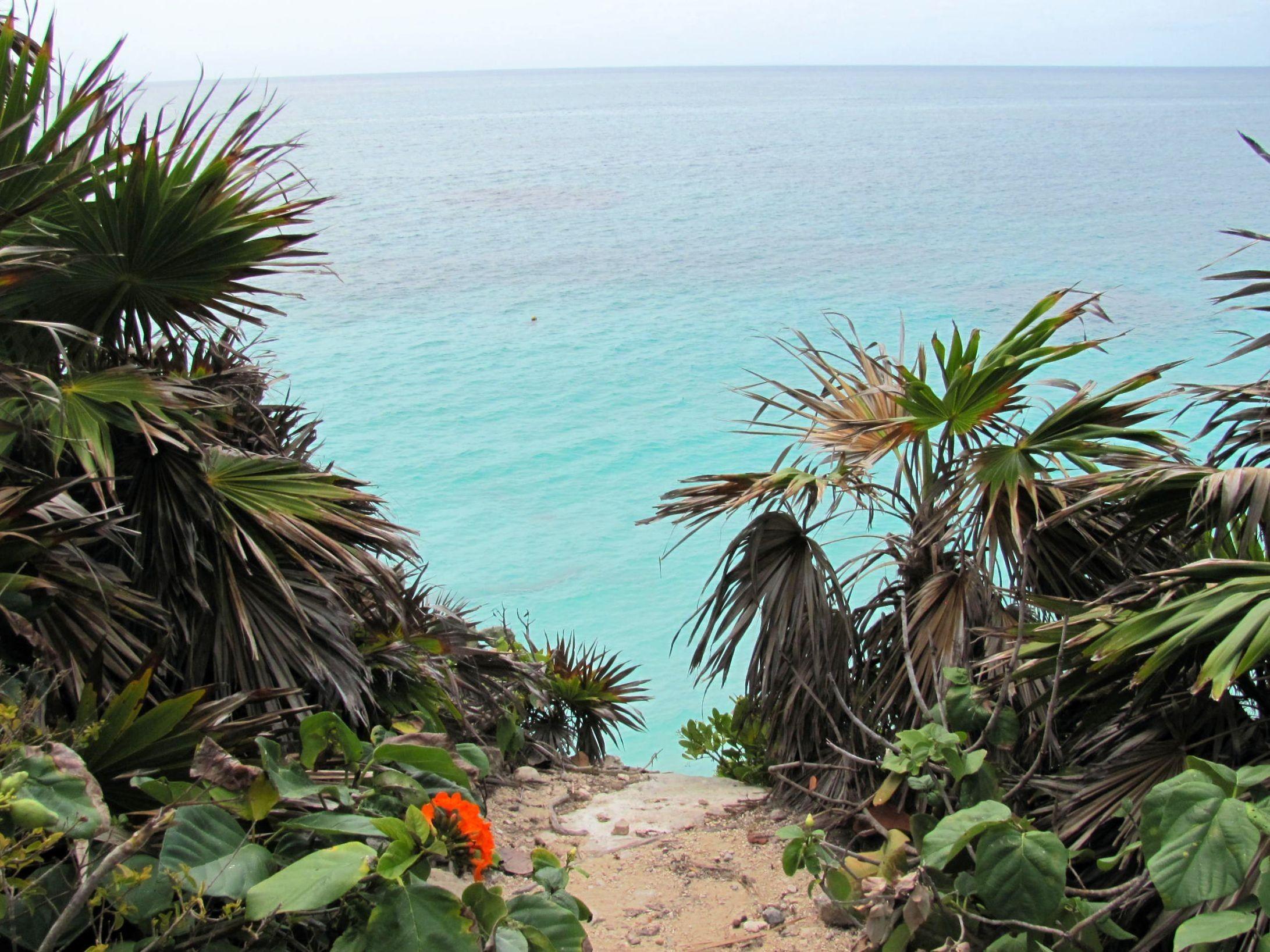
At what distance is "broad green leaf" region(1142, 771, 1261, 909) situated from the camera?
2.12 metres

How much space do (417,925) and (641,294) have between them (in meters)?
20.9

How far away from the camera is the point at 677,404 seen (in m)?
16.2

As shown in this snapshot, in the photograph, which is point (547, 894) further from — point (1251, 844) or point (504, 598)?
point (504, 598)

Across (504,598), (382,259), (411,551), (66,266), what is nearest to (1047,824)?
(411,551)

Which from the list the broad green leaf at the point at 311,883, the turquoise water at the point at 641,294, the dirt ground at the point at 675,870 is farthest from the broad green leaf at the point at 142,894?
the turquoise water at the point at 641,294

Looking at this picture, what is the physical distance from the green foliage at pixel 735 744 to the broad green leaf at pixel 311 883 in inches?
115

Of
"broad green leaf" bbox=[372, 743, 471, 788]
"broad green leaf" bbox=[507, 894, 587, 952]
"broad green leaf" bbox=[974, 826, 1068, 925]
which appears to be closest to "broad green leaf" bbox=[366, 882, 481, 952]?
"broad green leaf" bbox=[507, 894, 587, 952]

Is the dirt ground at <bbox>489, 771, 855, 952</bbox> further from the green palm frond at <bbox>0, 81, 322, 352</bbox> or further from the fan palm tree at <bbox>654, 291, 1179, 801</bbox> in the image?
the green palm frond at <bbox>0, 81, 322, 352</bbox>

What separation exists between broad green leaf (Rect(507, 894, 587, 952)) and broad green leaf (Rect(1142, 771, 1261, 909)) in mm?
1213

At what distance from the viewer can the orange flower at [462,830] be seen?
1987 mm

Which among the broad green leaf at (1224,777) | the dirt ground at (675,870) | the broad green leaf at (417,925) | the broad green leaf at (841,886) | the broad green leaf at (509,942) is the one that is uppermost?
the broad green leaf at (1224,777)

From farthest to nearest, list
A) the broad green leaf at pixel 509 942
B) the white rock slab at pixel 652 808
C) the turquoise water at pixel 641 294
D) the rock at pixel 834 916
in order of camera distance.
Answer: the turquoise water at pixel 641 294 < the white rock slab at pixel 652 808 < the rock at pixel 834 916 < the broad green leaf at pixel 509 942

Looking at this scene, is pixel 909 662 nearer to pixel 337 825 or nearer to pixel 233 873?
pixel 337 825

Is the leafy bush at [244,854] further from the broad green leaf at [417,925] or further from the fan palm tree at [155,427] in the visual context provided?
the fan palm tree at [155,427]
